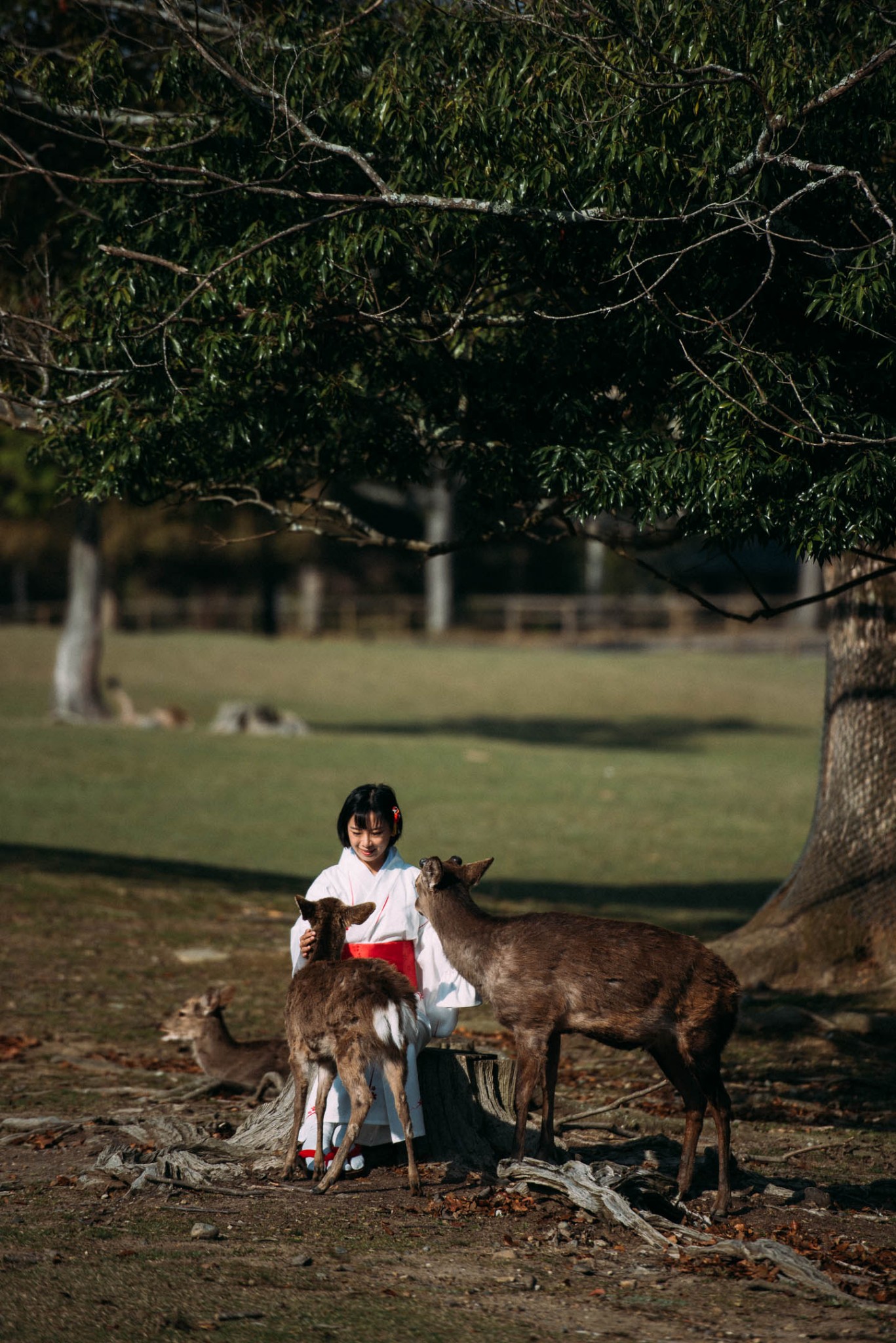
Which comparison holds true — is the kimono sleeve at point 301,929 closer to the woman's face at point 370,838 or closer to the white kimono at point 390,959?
the white kimono at point 390,959

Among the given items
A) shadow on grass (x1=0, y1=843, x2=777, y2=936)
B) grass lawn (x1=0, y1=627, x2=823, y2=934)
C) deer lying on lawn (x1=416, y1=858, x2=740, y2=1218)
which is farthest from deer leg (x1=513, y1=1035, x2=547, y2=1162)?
grass lawn (x1=0, y1=627, x2=823, y2=934)

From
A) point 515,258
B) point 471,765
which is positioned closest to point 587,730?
point 471,765

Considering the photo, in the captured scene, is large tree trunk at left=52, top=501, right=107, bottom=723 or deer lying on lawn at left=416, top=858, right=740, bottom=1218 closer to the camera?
deer lying on lawn at left=416, top=858, right=740, bottom=1218

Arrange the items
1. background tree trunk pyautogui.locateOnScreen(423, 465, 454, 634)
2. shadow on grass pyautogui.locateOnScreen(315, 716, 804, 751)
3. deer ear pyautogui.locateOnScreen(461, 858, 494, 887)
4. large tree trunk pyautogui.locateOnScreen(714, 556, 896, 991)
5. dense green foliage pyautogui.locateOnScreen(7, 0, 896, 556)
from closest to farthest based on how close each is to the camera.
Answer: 1. deer ear pyautogui.locateOnScreen(461, 858, 494, 887)
2. dense green foliage pyautogui.locateOnScreen(7, 0, 896, 556)
3. large tree trunk pyautogui.locateOnScreen(714, 556, 896, 991)
4. shadow on grass pyautogui.locateOnScreen(315, 716, 804, 751)
5. background tree trunk pyautogui.locateOnScreen(423, 465, 454, 634)

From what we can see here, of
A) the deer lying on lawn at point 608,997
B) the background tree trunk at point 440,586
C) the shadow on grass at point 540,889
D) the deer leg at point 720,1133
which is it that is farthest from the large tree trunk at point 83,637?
the deer leg at point 720,1133

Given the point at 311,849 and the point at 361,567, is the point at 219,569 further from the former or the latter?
the point at 311,849

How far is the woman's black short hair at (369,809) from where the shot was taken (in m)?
6.25

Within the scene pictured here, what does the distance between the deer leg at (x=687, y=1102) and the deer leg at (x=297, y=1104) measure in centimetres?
146

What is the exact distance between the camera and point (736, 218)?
269 inches

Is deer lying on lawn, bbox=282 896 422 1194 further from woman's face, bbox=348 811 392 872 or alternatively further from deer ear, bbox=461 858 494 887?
deer ear, bbox=461 858 494 887

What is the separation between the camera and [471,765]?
1065 inches

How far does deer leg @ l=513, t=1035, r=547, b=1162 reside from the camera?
19.1ft

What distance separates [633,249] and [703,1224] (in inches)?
176

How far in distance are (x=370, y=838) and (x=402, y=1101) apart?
1.19 meters
